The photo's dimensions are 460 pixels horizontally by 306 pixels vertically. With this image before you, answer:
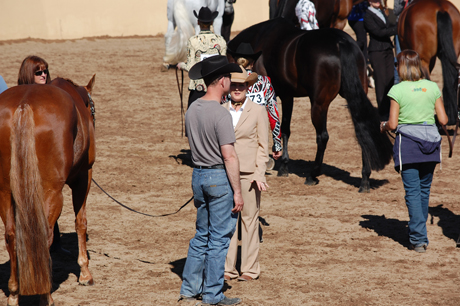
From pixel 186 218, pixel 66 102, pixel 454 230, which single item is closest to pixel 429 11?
pixel 454 230

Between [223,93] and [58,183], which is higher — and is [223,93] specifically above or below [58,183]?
above

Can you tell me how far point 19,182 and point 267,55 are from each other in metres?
5.18

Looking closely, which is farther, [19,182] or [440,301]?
[440,301]

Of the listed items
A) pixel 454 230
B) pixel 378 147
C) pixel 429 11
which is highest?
pixel 429 11

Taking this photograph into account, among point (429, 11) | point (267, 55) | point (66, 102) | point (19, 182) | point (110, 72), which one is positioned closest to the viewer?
point (19, 182)

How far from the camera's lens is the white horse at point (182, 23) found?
35.8ft

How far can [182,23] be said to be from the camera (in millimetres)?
10906

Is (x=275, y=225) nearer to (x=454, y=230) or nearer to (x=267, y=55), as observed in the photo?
(x=454, y=230)

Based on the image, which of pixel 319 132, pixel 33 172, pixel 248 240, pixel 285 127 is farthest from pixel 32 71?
pixel 285 127

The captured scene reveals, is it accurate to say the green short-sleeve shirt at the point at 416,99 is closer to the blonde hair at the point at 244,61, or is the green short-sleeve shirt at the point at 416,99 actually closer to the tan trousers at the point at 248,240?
the blonde hair at the point at 244,61

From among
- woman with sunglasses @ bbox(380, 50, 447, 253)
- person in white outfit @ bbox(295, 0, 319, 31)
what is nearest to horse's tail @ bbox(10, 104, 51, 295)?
woman with sunglasses @ bbox(380, 50, 447, 253)

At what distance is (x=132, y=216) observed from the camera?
6.48m

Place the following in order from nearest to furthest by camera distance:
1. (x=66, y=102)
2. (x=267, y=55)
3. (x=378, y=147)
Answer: (x=66, y=102), (x=378, y=147), (x=267, y=55)

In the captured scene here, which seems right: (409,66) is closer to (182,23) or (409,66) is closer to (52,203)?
(52,203)
